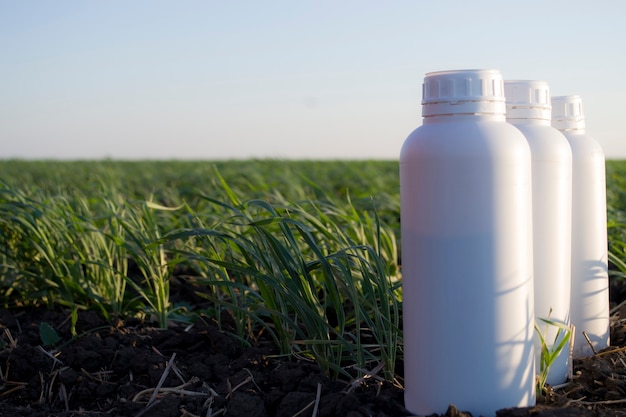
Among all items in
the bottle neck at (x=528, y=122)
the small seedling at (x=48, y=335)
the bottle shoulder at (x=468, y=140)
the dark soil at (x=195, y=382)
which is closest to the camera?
the bottle shoulder at (x=468, y=140)

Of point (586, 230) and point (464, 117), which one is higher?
point (464, 117)

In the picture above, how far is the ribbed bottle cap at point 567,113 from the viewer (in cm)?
185

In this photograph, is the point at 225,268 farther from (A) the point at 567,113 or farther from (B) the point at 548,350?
(A) the point at 567,113

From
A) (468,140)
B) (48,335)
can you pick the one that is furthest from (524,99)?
(48,335)

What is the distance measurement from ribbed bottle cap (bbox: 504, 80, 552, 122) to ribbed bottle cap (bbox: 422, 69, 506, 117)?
0.82 ft

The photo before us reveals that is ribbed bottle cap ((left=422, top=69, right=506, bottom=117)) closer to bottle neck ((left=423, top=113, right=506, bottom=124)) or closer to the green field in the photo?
bottle neck ((left=423, top=113, right=506, bottom=124))

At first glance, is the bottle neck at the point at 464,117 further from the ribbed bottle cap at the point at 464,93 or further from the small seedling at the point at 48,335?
the small seedling at the point at 48,335

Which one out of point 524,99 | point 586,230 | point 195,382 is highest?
point 524,99

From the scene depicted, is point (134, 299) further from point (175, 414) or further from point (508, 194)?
point (508, 194)

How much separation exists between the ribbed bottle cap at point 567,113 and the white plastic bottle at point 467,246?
53 cm

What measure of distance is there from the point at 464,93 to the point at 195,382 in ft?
3.29

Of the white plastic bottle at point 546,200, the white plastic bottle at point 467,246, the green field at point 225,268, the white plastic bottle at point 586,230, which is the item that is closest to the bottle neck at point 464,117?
the white plastic bottle at point 467,246

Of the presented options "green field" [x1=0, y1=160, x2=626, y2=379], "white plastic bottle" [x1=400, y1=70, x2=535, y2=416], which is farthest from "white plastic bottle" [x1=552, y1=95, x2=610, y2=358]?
"white plastic bottle" [x1=400, y1=70, x2=535, y2=416]

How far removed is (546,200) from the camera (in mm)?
1594
